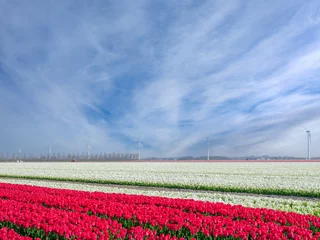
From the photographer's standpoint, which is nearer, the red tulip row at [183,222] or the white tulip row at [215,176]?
the red tulip row at [183,222]

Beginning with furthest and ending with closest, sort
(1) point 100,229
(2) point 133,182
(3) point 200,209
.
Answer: (2) point 133,182 < (3) point 200,209 < (1) point 100,229

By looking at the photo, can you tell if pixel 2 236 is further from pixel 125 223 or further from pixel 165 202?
pixel 165 202

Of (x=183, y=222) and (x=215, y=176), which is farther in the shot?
(x=215, y=176)

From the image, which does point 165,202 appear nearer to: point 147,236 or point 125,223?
point 125,223

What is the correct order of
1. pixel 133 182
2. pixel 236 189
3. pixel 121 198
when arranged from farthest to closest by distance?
pixel 133 182, pixel 236 189, pixel 121 198

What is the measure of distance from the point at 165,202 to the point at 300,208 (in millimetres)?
5286

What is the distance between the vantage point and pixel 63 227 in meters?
7.11

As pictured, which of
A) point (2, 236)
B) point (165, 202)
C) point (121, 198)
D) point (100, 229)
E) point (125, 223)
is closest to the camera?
point (2, 236)

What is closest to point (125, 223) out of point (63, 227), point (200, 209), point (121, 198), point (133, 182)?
point (63, 227)

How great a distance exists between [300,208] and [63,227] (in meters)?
9.30

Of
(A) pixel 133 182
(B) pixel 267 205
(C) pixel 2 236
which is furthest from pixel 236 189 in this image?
(C) pixel 2 236

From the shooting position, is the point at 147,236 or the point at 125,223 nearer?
the point at 147,236

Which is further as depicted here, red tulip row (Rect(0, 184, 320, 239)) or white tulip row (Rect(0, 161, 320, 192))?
white tulip row (Rect(0, 161, 320, 192))

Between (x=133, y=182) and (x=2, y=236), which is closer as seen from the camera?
(x=2, y=236)
